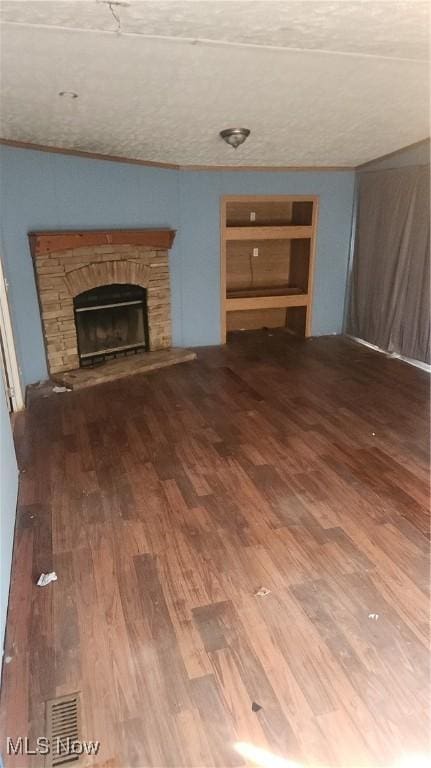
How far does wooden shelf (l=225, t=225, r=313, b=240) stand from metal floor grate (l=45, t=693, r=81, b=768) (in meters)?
4.69

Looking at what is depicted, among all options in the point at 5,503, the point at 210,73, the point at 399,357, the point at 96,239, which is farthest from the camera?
the point at 399,357

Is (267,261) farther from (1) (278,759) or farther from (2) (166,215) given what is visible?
(1) (278,759)

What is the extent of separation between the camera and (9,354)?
3.82 metres

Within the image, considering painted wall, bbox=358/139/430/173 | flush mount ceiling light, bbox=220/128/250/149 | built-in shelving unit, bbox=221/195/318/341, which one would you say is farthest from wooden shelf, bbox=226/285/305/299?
flush mount ceiling light, bbox=220/128/250/149

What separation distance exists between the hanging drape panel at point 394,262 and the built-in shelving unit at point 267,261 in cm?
59

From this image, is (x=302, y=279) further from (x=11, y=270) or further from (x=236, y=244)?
(x=11, y=270)

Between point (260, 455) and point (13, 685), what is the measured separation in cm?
189

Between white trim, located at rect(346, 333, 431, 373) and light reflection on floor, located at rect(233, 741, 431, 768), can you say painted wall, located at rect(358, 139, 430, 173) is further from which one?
light reflection on floor, located at rect(233, 741, 431, 768)

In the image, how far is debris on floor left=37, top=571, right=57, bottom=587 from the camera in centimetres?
209

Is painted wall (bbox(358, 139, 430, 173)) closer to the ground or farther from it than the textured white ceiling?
closer to the ground

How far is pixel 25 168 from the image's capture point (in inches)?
156

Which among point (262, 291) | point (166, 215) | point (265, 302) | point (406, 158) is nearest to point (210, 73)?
point (166, 215)

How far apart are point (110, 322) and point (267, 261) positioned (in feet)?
7.58

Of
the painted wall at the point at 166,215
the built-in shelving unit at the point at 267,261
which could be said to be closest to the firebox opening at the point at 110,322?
the painted wall at the point at 166,215
